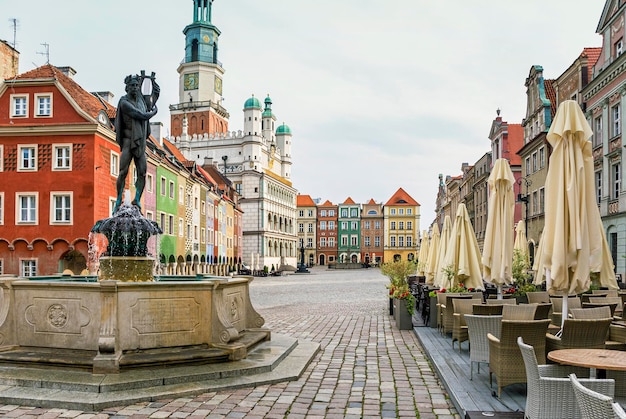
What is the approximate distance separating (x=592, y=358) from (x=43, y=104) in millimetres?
29642

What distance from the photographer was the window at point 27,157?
97.0 feet

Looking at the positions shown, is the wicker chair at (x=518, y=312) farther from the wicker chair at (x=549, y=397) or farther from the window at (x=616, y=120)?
the window at (x=616, y=120)

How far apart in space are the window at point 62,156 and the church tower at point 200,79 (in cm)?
6130

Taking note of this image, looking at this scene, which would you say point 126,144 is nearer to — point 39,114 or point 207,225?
point 39,114

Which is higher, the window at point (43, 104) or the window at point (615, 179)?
the window at point (43, 104)

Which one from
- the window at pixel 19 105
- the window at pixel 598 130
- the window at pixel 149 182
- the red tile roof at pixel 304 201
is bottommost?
the window at pixel 149 182

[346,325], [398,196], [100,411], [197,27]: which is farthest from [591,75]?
[398,196]

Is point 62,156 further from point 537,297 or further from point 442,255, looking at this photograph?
point 537,297

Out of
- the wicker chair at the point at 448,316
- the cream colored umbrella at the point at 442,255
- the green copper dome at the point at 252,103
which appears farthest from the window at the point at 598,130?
the green copper dome at the point at 252,103

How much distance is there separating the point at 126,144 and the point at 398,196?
372ft

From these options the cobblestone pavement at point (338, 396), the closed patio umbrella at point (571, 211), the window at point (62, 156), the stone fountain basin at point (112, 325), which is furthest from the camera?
the window at point (62, 156)

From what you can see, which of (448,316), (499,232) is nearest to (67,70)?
(499,232)

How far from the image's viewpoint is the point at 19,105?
30.0m

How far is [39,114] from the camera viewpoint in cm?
2981
